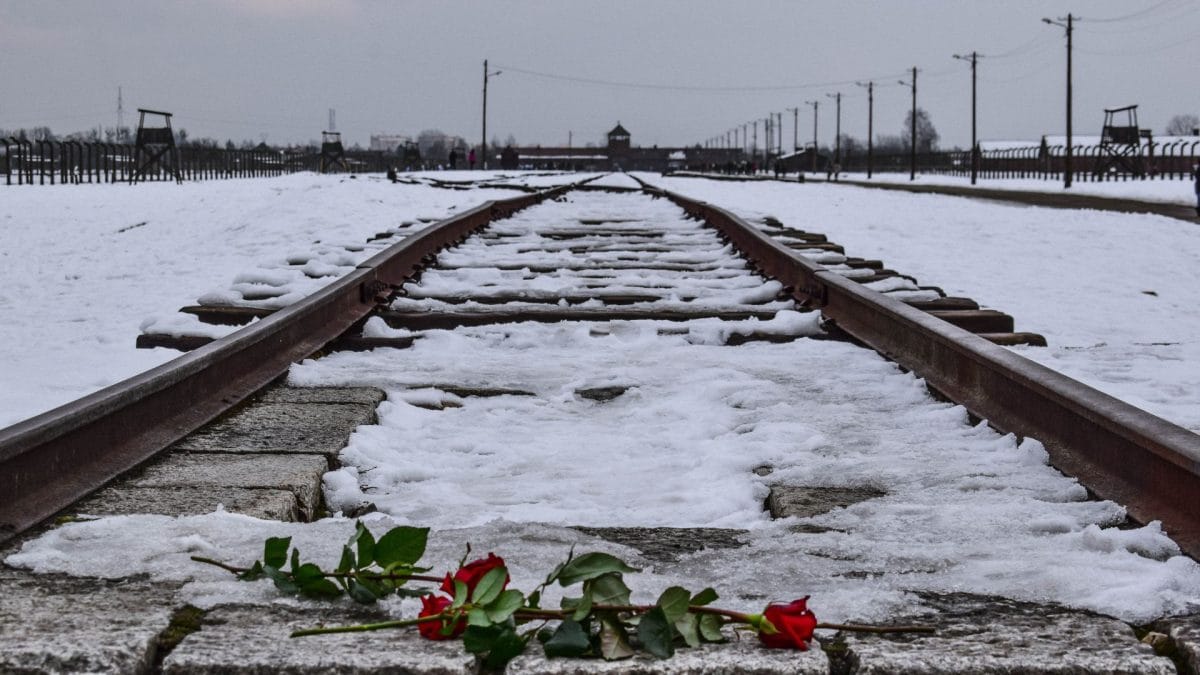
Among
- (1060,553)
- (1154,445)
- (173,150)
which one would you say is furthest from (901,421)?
(173,150)

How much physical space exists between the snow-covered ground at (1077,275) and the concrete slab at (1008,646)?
243cm

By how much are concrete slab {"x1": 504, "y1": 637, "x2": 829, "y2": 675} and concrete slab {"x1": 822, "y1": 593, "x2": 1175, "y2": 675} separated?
7 cm

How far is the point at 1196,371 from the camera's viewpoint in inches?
203

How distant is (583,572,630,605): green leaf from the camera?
1832mm

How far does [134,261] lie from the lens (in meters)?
11.3

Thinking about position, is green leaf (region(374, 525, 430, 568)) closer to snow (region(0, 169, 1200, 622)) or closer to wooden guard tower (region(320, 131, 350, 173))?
snow (region(0, 169, 1200, 622))

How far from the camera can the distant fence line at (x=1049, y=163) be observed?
50781 millimetres

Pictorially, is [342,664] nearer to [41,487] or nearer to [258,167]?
[41,487]

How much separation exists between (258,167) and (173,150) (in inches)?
768

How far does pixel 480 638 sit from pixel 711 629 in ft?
1.06

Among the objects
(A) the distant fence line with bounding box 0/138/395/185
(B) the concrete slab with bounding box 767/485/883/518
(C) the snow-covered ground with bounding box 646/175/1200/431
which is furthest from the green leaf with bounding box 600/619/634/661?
(A) the distant fence line with bounding box 0/138/395/185

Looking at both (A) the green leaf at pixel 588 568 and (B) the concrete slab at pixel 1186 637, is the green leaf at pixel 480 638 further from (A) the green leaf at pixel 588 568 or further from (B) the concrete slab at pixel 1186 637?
(B) the concrete slab at pixel 1186 637

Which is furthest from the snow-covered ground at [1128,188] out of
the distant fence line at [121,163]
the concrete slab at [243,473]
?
the concrete slab at [243,473]

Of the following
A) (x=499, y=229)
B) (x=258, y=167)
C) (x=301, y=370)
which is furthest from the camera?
(x=258, y=167)
